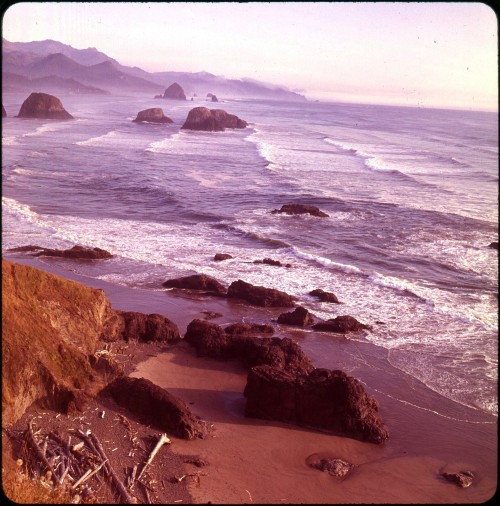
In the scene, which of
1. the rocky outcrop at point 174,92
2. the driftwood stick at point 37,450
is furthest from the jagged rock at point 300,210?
the rocky outcrop at point 174,92

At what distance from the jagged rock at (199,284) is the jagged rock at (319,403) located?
17.9 ft

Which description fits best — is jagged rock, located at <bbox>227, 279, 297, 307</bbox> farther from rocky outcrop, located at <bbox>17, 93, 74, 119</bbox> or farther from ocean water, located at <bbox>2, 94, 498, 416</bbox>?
rocky outcrop, located at <bbox>17, 93, 74, 119</bbox>

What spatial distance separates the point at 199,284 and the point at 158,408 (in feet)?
20.2

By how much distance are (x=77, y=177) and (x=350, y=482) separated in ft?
82.3

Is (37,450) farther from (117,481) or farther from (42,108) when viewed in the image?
(42,108)

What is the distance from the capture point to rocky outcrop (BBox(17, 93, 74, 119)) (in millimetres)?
58125

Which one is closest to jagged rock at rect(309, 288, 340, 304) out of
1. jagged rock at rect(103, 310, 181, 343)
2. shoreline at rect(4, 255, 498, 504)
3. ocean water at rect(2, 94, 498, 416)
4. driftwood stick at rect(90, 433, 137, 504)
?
ocean water at rect(2, 94, 498, 416)

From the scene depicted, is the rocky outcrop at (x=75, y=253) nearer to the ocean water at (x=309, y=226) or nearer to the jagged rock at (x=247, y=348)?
the ocean water at (x=309, y=226)

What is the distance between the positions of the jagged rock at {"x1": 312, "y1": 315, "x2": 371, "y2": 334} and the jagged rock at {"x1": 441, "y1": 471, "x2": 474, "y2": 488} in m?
4.58

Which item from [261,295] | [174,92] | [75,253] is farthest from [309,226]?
[174,92]

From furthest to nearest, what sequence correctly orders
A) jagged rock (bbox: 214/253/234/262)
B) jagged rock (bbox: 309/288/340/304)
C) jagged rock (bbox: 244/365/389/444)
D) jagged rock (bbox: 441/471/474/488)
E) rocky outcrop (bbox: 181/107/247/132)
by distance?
rocky outcrop (bbox: 181/107/247/132)
jagged rock (bbox: 214/253/234/262)
jagged rock (bbox: 309/288/340/304)
jagged rock (bbox: 244/365/389/444)
jagged rock (bbox: 441/471/474/488)

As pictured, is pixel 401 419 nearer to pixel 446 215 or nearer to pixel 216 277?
pixel 216 277

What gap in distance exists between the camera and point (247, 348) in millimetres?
10156

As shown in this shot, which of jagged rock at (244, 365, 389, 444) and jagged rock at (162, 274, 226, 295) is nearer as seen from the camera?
jagged rock at (244, 365, 389, 444)
